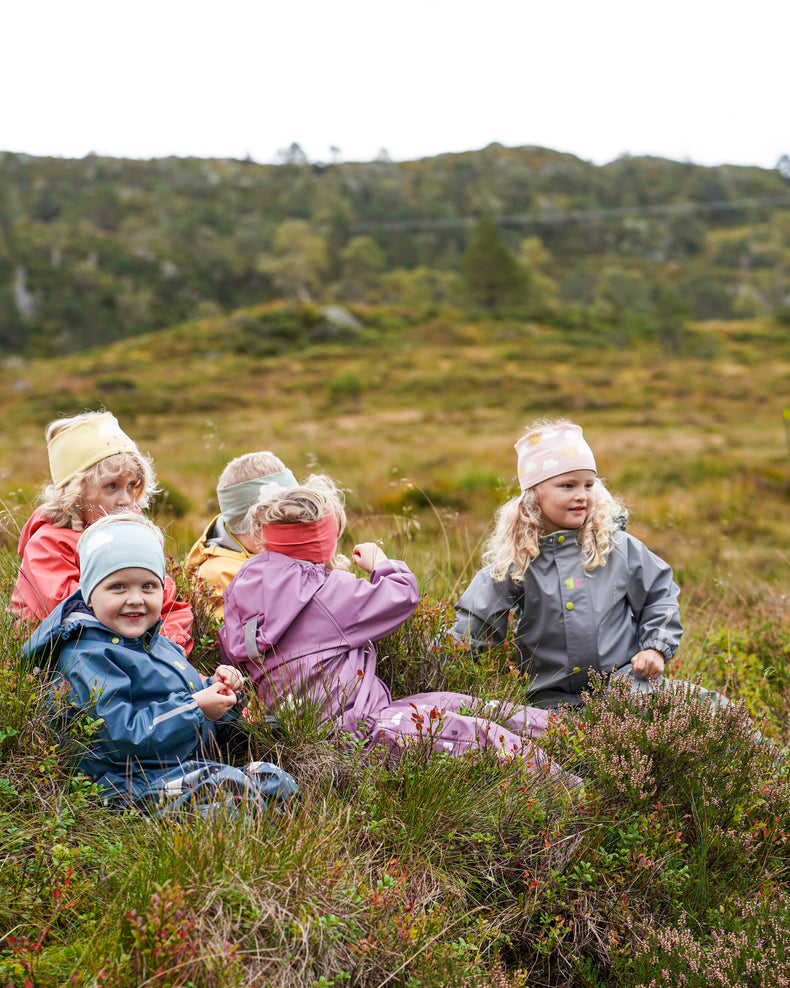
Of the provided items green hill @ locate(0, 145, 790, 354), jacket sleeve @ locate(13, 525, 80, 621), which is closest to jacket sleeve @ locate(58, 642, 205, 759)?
jacket sleeve @ locate(13, 525, 80, 621)

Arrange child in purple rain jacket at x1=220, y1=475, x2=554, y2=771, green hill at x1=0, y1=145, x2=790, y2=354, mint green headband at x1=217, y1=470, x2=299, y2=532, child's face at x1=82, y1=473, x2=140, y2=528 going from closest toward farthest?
child in purple rain jacket at x1=220, y1=475, x2=554, y2=771, child's face at x1=82, y1=473, x2=140, y2=528, mint green headband at x1=217, y1=470, x2=299, y2=532, green hill at x1=0, y1=145, x2=790, y2=354

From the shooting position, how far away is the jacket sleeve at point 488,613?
10.6 feet

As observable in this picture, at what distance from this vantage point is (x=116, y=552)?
2.36 m

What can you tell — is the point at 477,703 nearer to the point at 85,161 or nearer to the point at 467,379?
the point at 467,379

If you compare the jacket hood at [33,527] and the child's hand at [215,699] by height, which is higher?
the jacket hood at [33,527]

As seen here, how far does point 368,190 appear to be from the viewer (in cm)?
10788

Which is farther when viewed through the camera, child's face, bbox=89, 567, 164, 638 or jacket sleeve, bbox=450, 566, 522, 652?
jacket sleeve, bbox=450, 566, 522, 652

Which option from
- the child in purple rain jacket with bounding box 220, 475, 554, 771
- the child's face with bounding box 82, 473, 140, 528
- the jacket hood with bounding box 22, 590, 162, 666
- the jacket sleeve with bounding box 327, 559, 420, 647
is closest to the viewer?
the jacket hood with bounding box 22, 590, 162, 666

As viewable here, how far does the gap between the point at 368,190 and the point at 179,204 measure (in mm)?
28034

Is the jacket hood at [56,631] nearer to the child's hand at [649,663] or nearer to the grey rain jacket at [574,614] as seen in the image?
the grey rain jacket at [574,614]

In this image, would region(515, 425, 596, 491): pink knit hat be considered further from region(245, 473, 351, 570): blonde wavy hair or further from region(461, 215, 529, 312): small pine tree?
region(461, 215, 529, 312): small pine tree

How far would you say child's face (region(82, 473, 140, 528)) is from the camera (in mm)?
3064

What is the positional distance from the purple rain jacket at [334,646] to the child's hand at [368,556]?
85 millimetres

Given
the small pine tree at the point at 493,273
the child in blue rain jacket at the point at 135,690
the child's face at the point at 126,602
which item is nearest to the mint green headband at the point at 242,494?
the child in blue rain jacket at the point at 135,690
